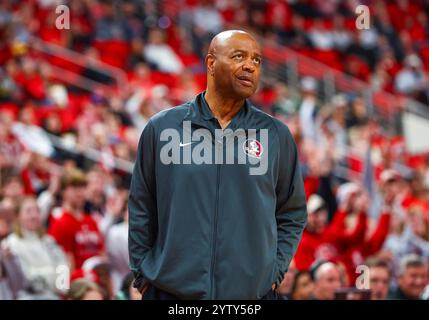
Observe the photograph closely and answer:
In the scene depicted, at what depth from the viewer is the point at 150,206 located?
3.25 metres

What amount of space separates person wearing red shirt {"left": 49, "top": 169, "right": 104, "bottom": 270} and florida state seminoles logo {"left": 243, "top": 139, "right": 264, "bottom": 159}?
3.95m

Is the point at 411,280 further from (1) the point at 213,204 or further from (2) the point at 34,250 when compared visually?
(1) the point at 213,204

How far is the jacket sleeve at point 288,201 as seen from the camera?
3.27 meters

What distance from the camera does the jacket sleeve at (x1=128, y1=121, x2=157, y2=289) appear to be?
321 cm

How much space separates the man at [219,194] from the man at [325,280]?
7.63ft

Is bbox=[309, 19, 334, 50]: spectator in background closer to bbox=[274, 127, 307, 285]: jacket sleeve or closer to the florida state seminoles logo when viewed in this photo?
bbox=[274, 127, 307, 285]: jacket sleeve

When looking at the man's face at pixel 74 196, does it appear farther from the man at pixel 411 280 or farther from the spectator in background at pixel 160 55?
the spectator in background at pixel 160 55

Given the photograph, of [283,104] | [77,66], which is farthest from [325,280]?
[77,66]

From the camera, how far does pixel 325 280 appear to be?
Answer: 18.4 feet

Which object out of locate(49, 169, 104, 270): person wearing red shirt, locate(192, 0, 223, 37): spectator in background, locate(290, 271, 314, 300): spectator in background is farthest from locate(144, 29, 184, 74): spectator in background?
locate(290, 271, 314, 300): spectator in background

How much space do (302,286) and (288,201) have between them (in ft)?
8.02

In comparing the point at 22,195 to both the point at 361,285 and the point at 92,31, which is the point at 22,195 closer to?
the point at 361,285
